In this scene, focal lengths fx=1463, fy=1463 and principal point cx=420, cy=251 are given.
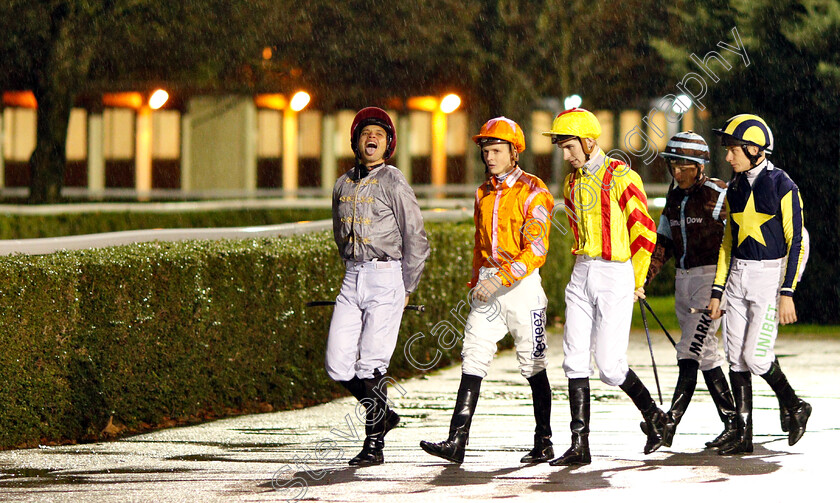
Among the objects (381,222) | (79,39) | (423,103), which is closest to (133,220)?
(79,39)

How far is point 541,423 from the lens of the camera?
847 centimetres

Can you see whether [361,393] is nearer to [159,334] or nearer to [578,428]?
[578,428]

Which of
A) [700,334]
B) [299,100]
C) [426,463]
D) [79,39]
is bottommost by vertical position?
[426,463]

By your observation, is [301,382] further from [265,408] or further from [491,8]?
[491,8]

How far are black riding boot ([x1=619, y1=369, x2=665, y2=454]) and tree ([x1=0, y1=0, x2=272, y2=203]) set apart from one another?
22818 millimetres

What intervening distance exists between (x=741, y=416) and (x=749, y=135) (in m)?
1.65

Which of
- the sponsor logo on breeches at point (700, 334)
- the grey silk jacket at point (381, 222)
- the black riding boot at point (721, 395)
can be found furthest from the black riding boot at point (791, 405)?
the grey silk jacket at point (381, 222)

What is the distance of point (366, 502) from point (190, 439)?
271cm

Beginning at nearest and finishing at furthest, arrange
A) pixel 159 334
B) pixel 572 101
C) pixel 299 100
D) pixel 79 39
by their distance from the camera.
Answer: pixel 159 334 < pixel 79 39 < pixel 299 100 < pixel 572 101

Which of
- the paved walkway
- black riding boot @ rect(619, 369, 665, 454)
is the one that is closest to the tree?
the paved walkway

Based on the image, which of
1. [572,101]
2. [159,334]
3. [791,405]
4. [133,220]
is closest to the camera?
[791,405]

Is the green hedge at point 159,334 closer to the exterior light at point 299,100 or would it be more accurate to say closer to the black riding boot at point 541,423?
the black riding boot at point 541,423

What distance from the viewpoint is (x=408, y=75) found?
38.8m

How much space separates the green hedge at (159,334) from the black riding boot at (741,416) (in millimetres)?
3952
